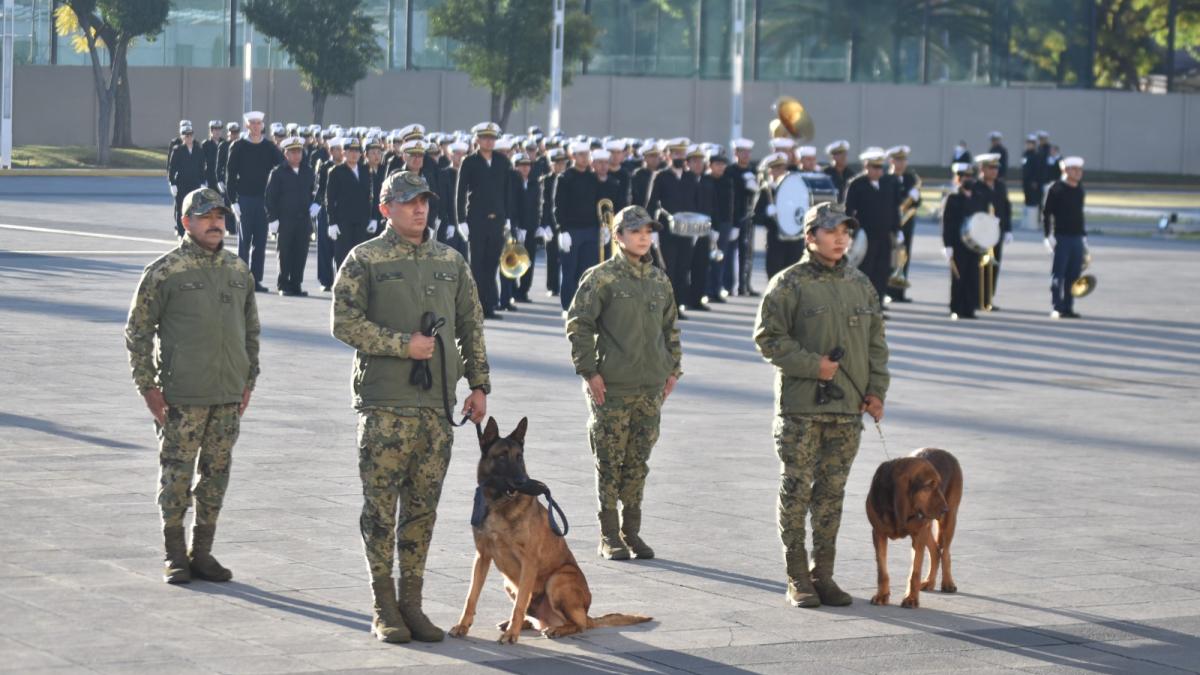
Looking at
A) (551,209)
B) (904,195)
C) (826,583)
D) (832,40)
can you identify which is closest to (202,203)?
(826,583)

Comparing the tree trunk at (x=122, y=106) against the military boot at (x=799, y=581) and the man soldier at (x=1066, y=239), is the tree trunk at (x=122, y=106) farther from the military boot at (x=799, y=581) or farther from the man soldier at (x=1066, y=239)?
the military boot at (x=799, y=581)

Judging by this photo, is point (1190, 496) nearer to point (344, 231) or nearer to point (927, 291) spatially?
point (344, 231)

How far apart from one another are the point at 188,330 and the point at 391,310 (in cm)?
144

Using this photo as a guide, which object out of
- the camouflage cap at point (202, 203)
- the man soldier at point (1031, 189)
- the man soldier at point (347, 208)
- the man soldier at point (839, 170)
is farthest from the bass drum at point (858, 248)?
the man soldier at point (1031, 189)

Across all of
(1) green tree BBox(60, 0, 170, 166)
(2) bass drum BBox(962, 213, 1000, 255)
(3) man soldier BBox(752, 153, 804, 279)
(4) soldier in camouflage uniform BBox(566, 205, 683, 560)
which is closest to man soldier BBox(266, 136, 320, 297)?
(3) man soldier BBox(752, 153, 804, 279)

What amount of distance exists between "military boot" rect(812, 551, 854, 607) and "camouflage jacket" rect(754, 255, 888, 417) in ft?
2.23

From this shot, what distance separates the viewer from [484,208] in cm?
2253

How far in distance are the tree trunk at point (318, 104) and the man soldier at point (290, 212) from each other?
3773 centimetres

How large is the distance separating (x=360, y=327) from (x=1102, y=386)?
1132 centimetres

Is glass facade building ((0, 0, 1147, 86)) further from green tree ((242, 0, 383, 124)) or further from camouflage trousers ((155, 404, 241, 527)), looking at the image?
camouflage trousers ((155, 404, 241, 527))

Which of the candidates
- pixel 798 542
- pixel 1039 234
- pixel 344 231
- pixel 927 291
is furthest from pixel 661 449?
pixel 1039 234

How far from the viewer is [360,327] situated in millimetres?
8312

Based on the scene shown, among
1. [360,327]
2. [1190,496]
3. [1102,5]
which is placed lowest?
[1190,496]

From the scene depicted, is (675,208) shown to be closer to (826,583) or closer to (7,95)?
(826,583)
